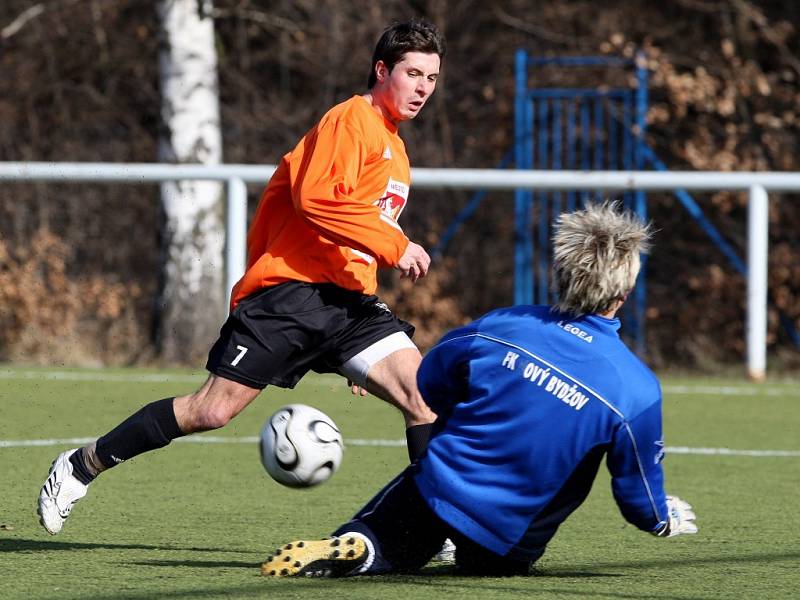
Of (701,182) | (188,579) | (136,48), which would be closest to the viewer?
(188,579)

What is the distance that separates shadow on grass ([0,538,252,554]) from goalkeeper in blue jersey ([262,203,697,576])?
2.15ft

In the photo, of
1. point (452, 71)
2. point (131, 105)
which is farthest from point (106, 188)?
point (452, 71)

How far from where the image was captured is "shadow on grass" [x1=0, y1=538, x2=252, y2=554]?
5.02 m

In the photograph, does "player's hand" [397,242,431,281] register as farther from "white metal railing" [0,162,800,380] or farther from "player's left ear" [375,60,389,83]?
"white metal railing" [0,162,800,380]

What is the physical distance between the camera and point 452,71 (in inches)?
651

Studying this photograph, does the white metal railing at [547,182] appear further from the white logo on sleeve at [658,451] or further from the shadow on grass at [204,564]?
the white logo on sleeve at [658,451]

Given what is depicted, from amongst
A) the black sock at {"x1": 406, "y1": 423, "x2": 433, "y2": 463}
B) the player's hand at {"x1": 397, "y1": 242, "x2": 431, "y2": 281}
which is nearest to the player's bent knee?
the black sock at {"x1": 406, "y1": 423, "x2": 433, "y2": 463}

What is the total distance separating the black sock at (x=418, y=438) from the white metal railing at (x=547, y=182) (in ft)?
18.7

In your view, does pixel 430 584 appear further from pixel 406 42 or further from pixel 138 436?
pixel 406 42

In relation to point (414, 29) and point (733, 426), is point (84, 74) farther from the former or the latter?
point (414, 29)

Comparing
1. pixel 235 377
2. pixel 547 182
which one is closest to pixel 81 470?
pixel 235 377

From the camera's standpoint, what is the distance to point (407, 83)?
5.34m

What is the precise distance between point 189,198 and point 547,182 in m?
3.15

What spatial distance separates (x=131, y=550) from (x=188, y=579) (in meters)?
0.59
